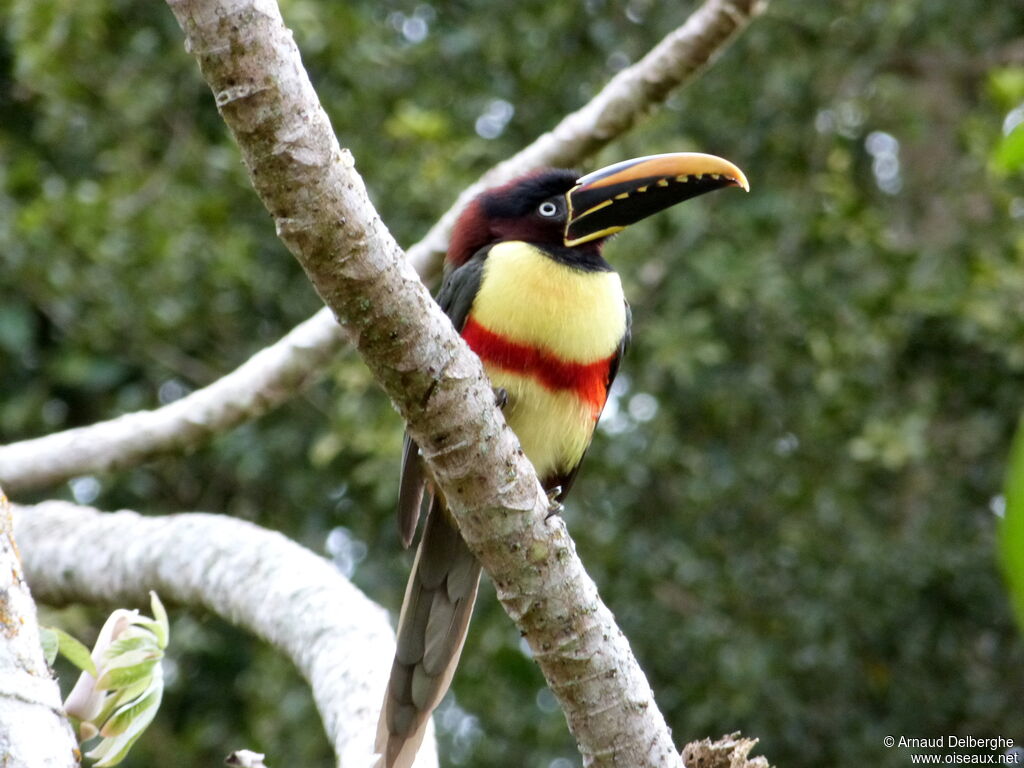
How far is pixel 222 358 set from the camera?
5.79 meters

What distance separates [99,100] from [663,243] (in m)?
2.45

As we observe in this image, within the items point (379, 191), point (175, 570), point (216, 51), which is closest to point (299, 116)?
point (216, 51)

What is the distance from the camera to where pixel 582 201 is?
3338mm

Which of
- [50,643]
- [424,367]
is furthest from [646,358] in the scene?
[50,643]

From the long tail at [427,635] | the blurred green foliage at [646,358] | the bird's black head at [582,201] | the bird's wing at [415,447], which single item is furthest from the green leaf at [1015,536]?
the blurred green foliage at [646,358]

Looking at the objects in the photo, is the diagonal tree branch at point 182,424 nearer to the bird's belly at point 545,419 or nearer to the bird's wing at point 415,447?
the bird's wing at point 415,447

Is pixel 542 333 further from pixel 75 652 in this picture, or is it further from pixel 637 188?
pixel 75 652

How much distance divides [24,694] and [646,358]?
4.22 m

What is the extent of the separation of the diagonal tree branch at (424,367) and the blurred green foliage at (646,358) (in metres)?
2.77

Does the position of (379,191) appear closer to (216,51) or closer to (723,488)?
(723,488)

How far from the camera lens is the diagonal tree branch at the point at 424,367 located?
1858 millimetres

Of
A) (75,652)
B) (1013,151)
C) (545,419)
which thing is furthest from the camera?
(545,419)

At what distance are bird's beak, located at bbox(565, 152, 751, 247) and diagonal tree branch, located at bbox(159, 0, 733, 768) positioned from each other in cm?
105

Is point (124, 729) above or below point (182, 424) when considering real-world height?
below
